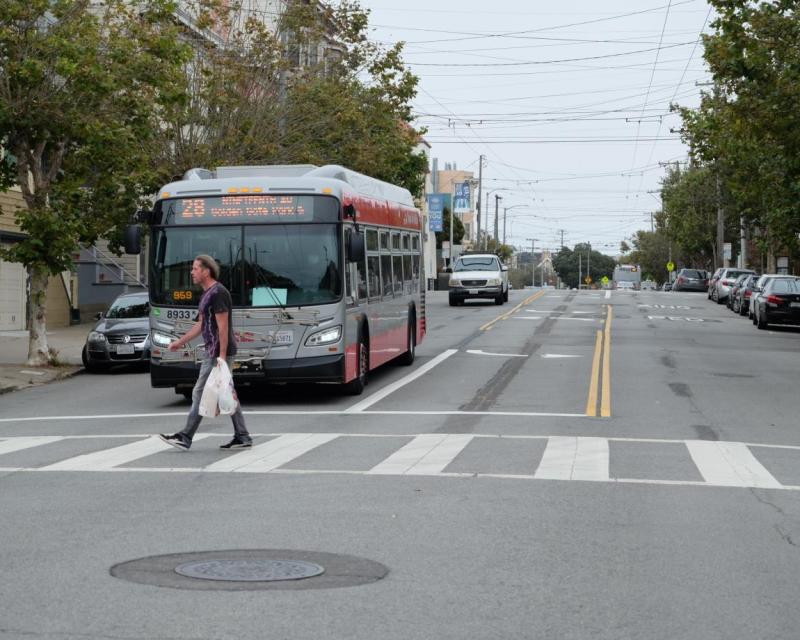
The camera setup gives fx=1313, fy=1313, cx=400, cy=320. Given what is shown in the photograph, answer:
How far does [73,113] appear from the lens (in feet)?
75.4

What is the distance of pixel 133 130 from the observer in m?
24.5

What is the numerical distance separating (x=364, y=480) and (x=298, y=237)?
727cm

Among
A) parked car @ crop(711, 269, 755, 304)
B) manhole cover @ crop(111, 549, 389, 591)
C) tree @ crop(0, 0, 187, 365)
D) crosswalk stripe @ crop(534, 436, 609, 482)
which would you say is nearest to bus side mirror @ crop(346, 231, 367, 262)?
crosswalk stripe @ crop(534, 436, 609, 482)

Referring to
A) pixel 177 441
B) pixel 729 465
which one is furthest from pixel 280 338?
pixel 729 465

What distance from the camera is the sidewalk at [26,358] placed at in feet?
74.6

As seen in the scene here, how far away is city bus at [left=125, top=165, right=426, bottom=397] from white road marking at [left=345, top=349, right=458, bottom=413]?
43 centimetres

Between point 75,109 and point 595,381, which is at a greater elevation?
point 75,109

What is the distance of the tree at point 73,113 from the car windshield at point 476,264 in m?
A: 26.4

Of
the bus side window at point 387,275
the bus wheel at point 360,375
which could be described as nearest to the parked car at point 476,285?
the bus side window at point 387,275

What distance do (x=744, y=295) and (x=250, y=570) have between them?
41766 millimetres

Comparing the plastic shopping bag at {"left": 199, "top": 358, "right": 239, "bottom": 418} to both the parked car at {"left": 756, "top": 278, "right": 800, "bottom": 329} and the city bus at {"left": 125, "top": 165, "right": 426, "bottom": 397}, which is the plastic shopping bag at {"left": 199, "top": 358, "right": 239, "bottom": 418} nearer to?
the city bus at {"left": 125, "top": 165, "right": 426, "bottom": 397}

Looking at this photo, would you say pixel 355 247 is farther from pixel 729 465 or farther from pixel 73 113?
pixel 73 113

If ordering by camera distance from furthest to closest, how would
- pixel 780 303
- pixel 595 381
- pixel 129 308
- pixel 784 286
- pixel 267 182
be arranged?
pixel 784 286 → pixel 780 303 → pixel 129 308 → pixel 595 381 → pixel 267 182

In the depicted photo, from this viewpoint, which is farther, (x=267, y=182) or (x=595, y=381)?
(x=595, y=381)
